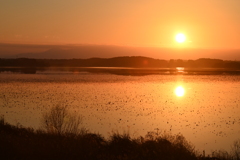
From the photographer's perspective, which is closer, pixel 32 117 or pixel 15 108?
pixel 32 117

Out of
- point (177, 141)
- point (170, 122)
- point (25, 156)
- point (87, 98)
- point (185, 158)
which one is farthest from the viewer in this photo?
point (87, 98)

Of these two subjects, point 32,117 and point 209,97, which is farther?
point 209,97

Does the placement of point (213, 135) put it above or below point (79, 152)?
below

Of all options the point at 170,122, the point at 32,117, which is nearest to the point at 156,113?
the point at 170,122

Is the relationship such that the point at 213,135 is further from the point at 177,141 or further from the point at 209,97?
the point at 209,97

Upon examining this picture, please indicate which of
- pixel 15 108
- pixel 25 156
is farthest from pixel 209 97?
pixel 25 156

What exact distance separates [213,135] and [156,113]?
5758 millimetres

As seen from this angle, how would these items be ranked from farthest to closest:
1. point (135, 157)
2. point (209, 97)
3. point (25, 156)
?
point (209, 97) → point (135, 157) → point (25, 156)

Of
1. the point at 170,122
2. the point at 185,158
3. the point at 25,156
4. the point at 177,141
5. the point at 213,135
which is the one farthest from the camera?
the point at 170,122

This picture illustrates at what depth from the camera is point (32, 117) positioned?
17.6 m

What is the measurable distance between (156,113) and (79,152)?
501 inches

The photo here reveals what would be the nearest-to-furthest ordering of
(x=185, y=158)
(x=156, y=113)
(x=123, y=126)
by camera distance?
(x=185, y=158)
(x=123, y=126)
(x=156, y=113)

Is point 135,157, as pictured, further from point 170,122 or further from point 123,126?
point 170,122

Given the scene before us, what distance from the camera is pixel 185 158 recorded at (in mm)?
8719
